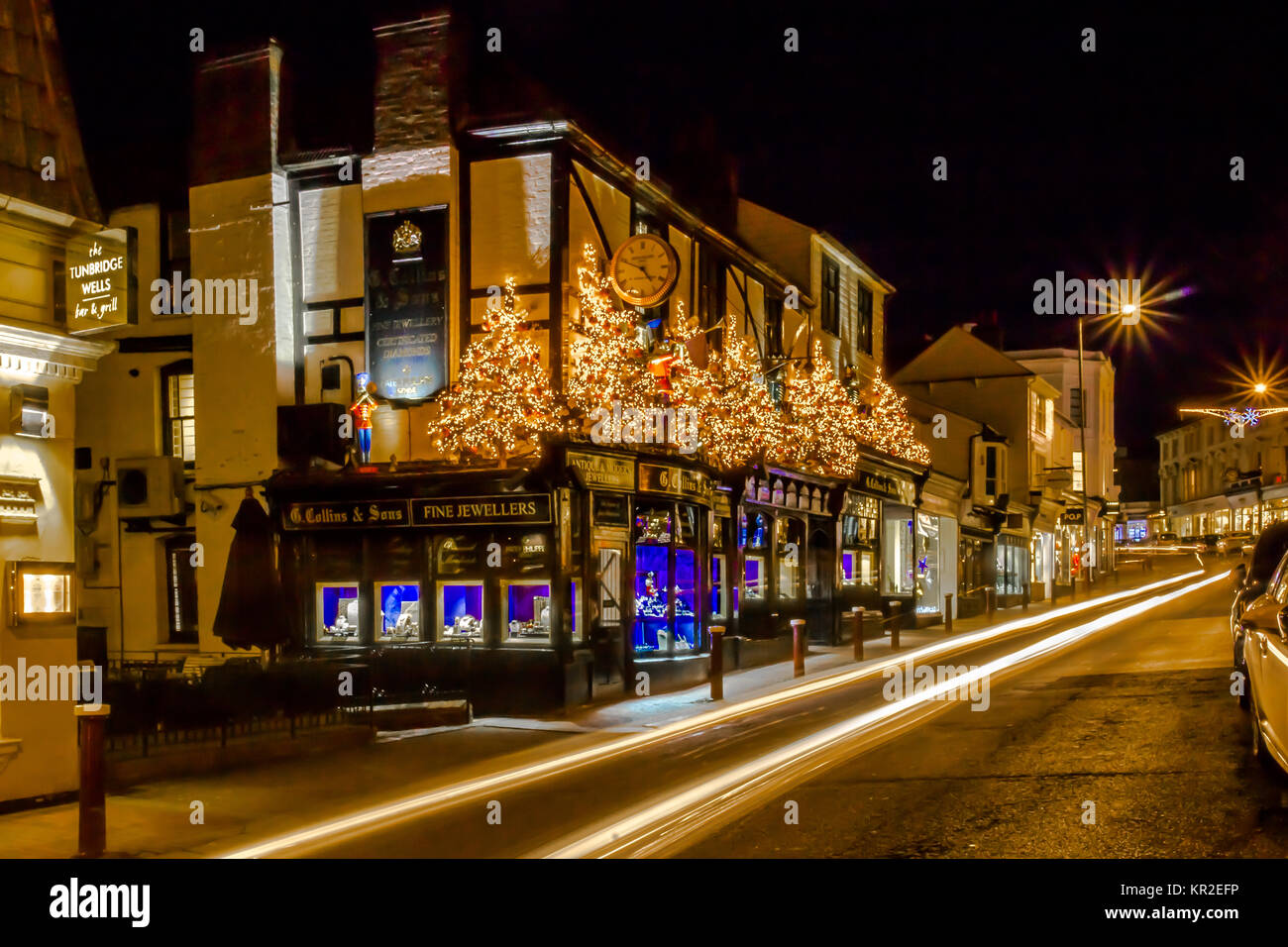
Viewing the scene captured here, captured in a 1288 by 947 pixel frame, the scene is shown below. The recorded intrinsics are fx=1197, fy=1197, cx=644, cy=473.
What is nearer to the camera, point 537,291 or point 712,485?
point 537,291

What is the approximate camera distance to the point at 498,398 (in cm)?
1908

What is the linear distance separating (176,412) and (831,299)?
60.0 ft

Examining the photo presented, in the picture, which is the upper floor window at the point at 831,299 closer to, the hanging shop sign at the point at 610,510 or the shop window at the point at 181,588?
the hanging shop sign at the point at 610,510

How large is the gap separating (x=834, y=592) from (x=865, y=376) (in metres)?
8.21

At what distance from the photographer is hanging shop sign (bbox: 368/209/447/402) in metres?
20.2

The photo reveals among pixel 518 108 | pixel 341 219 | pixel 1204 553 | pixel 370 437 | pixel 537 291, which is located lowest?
pixel 1204 553

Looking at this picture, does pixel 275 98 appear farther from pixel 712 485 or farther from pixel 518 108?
pixel 712 485

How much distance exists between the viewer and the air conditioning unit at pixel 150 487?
71.7 feet

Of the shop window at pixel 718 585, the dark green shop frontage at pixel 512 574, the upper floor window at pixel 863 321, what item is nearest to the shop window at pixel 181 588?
the dark green shop frontage at pixel 512 574

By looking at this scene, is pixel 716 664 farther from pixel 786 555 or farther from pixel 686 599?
pixel 786 555

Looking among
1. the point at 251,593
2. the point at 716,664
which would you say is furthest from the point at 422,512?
the point at 716,664

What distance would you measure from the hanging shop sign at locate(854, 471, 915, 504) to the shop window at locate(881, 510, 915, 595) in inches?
35.3

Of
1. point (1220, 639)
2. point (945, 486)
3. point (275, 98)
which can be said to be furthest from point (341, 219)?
point (945, 486)
